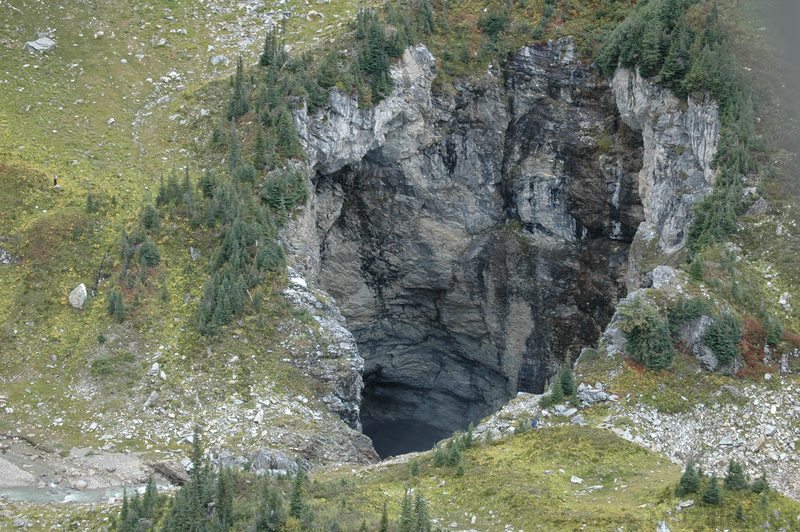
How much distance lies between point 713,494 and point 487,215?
34.7m

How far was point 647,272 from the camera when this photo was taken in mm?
39562

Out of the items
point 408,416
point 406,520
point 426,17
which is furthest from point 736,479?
point 408,416

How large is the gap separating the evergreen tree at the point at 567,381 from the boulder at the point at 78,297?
2383 centimetres

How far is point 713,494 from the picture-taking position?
19.5 metres

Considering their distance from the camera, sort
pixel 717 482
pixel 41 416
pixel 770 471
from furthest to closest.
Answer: pixel 41 416
pixel 770 471
pixel 717 482

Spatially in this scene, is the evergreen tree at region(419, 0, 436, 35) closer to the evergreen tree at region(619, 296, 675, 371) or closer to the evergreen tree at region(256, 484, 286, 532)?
the evergreen tree at region(619, 296, 675, 371)

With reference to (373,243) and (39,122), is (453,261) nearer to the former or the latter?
(373,243)

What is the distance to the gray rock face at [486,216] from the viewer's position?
4800cm

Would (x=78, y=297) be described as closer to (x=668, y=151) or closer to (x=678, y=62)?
(x=668, y=151)

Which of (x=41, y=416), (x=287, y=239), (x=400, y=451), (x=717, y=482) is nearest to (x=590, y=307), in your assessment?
(x=400, y=451)

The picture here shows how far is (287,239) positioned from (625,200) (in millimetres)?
25077

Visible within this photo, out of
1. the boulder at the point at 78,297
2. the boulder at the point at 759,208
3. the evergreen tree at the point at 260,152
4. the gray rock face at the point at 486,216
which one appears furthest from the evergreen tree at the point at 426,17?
the boulder at the point at 78,297

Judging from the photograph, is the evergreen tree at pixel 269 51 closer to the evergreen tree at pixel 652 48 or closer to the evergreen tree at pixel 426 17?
the evergreen tree at pixel 426 17

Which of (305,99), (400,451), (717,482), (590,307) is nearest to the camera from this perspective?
(717,482)
